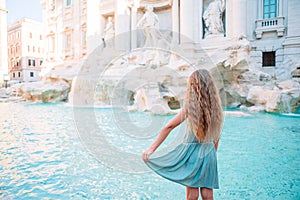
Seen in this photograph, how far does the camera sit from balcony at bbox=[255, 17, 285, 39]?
36.8ft

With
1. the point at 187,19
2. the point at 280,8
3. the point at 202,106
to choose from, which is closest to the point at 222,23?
the point at 187,19

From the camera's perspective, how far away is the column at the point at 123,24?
45.8 feet

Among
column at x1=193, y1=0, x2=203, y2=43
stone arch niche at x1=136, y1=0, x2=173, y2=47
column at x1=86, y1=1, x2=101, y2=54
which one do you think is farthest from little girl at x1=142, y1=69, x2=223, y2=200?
column at x1=86, y1=1, x2=101, y2=54

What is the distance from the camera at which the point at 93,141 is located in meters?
4.20

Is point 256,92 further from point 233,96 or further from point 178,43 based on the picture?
point 178,43

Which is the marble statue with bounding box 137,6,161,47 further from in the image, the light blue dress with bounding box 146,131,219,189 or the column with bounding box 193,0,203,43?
the light blue dress with bounding box 146,131,219,189

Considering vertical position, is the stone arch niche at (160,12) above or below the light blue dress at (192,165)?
above

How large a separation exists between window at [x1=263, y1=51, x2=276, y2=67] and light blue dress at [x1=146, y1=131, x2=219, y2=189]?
11807mm

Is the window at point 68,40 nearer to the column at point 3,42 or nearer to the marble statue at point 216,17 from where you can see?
the column at point 3,42

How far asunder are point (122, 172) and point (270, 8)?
1225 centimetres

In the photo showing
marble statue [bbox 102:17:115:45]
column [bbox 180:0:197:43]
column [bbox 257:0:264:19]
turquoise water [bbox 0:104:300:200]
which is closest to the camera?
turquoise water [bbox 0:104:300:200]

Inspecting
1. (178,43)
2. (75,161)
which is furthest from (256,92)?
(75,161)

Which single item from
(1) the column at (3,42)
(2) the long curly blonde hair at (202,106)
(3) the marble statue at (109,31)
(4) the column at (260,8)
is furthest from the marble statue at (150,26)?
(1) the column at (3,42)

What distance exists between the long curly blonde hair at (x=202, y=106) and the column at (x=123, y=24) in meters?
12.9
